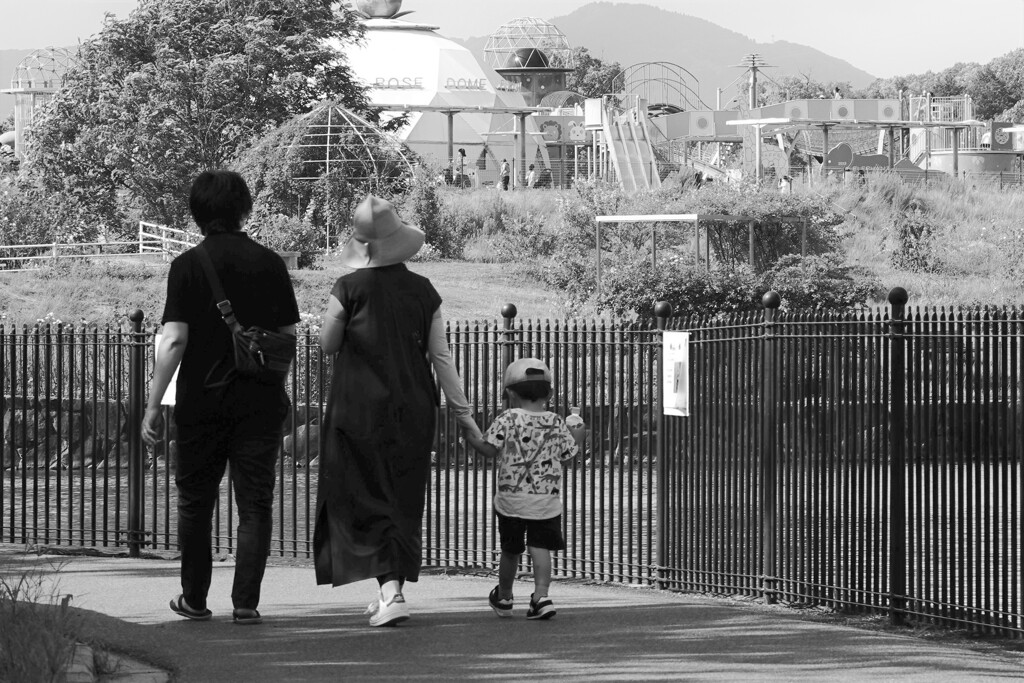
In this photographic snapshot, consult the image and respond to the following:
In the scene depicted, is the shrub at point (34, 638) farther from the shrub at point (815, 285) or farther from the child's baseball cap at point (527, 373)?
the shrub at point (815, 285)

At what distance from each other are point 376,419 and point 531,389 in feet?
2.87

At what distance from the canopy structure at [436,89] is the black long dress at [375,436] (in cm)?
7652

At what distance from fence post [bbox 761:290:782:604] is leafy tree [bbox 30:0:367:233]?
33173 millimetres

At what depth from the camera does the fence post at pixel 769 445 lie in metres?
8.42

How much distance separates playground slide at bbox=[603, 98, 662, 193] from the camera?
159 ft

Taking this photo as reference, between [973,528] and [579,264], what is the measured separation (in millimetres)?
25175

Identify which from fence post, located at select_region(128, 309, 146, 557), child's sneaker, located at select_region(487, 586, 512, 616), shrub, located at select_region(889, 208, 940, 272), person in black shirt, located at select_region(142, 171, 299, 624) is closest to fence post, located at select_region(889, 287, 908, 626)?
child's sneaker, located at select_region(487, 586, 512, 616)

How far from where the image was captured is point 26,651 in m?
5.66

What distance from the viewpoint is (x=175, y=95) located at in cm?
4019

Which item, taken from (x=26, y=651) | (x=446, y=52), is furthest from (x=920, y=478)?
(x=446, y=52)

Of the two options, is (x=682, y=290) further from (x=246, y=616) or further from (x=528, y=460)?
(x=246, y=616)

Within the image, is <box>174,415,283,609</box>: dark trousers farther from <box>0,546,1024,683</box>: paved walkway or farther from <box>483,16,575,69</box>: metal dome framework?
<box>483,16,575,69</box>: metal dome framework

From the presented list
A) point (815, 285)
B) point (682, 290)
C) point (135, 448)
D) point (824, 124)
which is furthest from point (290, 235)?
point (135, 448)

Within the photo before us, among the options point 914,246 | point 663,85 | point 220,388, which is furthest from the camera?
point 663,85
